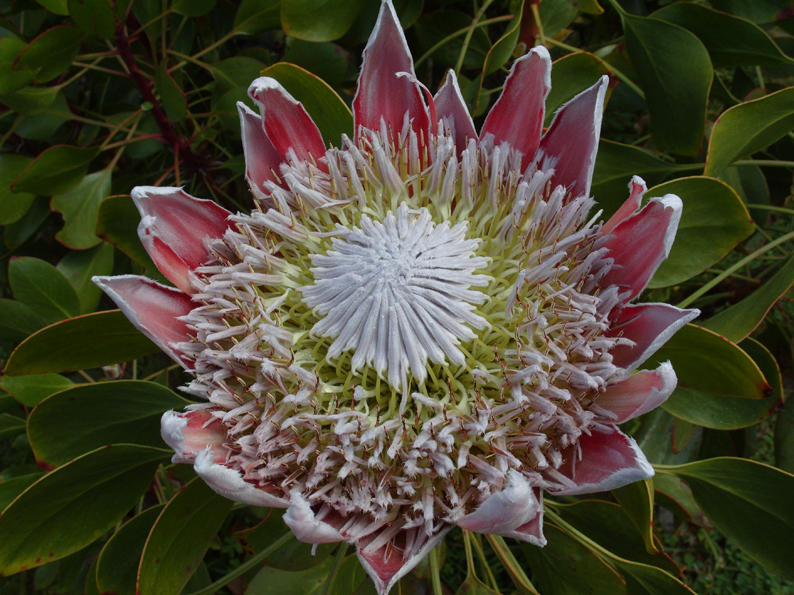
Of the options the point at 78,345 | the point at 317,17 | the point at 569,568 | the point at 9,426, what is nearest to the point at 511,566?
the point at 569,568

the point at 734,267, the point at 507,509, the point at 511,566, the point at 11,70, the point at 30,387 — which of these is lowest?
the point at 30,387

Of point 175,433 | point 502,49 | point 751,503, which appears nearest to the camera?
point 175,433

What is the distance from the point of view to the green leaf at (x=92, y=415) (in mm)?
1551

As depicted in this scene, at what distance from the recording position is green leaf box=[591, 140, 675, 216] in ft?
5.38

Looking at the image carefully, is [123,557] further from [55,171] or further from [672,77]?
[672,77]

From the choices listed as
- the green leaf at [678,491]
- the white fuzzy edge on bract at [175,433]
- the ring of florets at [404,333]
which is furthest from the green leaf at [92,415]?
the green leaf at [678,491]

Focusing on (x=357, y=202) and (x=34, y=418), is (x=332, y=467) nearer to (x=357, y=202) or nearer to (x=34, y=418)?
(x=357, y=202)

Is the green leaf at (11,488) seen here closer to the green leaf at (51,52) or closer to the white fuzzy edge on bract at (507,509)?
the green leaf at (51,52)

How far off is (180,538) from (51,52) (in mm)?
1207

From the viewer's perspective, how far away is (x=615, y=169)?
1.67 metres

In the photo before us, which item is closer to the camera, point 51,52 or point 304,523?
point 304,523

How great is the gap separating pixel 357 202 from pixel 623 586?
0.98 meters

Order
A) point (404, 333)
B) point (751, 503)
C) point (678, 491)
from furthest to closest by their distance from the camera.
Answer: point (678, 491) → point (751, 503) → point (404, 333)

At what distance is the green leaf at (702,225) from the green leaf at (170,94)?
128 cm
